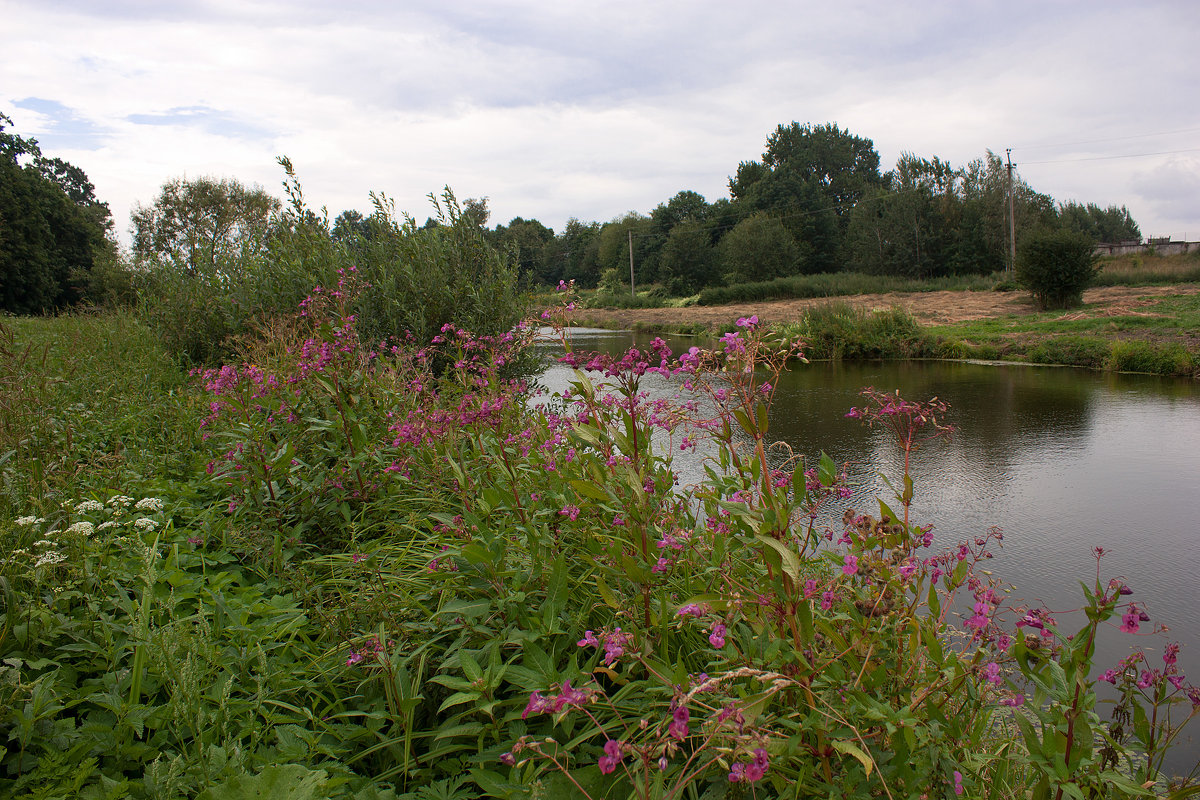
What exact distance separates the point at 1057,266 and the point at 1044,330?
473 centimetres

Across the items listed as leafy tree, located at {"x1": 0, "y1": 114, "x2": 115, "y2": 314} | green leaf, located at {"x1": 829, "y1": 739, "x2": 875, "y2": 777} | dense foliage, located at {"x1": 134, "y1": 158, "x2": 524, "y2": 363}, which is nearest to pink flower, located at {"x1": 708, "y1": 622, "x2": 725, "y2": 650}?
green leaf, located at {"x1": 829, "y1": 739, "x2": 875, "y2": 777}

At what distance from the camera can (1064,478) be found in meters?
5.44

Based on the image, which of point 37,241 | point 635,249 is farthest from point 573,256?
point 37,241

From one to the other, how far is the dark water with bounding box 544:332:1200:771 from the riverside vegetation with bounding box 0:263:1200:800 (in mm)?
863

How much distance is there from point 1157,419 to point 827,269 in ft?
156

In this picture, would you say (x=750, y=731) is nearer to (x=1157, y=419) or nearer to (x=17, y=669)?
(x=17, y=669)

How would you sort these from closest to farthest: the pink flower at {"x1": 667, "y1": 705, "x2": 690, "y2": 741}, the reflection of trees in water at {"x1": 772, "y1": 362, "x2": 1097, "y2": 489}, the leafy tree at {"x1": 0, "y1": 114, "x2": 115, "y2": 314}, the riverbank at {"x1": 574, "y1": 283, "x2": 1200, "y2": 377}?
the pink flower at {"x1": 667, "y1": 705, "x2": 690, "y2": 741}, the reflection of trees in water at {"x1": 772, "y1": 362, "x2": 1097, "y2": 489}, the riverbank at {"x1": 574, "y1": 283, "x2": 1200, "y2": 377}, the leafy tree at {"x1": 0, "y1": 114, "x2": 115, "y2": 314}

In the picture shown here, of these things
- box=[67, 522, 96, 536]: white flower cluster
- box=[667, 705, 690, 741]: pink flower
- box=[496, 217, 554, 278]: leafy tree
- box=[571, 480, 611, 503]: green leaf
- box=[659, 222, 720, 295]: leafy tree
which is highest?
box=[496, 217, 554, 278]: leafy tree

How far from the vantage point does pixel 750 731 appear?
3.76ft

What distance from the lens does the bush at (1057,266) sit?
59.6 ft

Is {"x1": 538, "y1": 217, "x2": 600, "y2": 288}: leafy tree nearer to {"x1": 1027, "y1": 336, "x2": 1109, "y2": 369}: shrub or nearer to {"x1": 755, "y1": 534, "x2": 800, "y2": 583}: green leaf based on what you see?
{"x1": 1027, "y1": 336, "x2": 1109, "y2": 369}: shrub

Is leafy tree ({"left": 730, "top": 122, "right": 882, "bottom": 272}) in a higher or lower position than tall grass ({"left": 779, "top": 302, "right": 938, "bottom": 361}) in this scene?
higher

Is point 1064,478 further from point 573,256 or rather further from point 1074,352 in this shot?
point 573,256

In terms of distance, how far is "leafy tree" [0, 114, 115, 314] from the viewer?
81.7 ft
